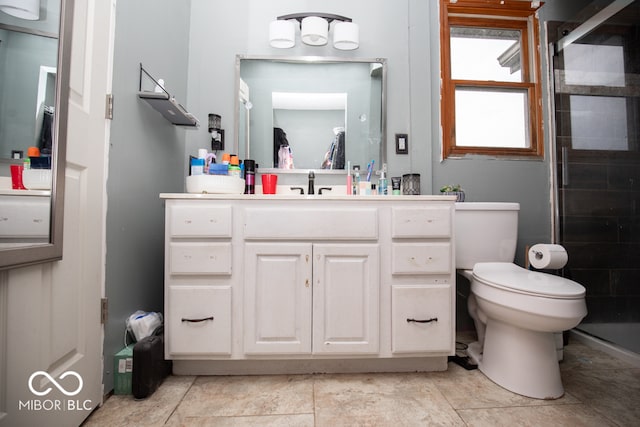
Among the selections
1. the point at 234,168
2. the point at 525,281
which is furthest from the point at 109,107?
the point at 525,281

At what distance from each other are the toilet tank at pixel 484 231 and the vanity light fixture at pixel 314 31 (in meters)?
1.16

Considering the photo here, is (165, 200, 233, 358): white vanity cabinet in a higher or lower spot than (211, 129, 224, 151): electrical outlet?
lower

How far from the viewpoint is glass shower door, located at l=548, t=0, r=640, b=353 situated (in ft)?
4.97

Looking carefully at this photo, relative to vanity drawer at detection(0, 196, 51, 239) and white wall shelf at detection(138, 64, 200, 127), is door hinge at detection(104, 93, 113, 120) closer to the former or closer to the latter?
white wall shelf at detection(138, 64, 200, 127)

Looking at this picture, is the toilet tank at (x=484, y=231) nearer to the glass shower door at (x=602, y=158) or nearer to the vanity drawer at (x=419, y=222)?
the vanity drawer at (x=419, y=222)

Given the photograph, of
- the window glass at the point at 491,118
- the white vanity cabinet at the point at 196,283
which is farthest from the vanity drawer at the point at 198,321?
the window glass at the point at 491,118

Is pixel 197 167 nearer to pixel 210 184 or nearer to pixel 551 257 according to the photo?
pixel 210 184

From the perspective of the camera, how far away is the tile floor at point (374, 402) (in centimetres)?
93

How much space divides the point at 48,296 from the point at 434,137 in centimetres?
191

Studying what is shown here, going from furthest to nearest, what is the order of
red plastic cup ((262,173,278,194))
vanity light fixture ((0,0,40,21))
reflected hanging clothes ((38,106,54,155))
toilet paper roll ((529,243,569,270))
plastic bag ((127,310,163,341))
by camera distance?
red plastic cup ((262,173,278,194))
toilet paper roll ((529,243,569,270))
plastic bag ((127,310,163,341))
reflected hanging clothes ((38,106,54,155))
vanity light fixture ((0,0,40,21))

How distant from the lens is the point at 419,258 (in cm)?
117

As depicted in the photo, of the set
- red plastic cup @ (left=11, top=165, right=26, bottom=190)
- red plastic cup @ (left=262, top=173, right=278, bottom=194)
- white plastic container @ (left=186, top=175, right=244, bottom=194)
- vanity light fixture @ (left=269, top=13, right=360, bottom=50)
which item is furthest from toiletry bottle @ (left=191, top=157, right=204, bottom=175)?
vanity light fixture @ (left=269, top=13, right=360, bottom=50)

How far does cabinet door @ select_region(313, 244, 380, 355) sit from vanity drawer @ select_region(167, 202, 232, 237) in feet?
1.31

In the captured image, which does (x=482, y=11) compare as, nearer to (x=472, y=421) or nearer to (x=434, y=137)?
(x=434, y=137)
